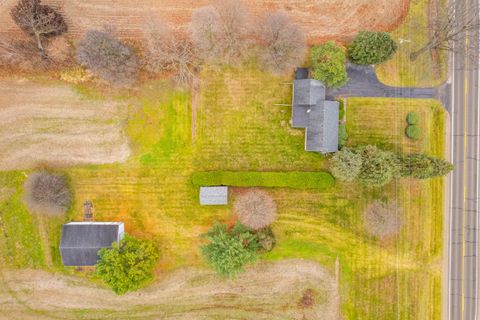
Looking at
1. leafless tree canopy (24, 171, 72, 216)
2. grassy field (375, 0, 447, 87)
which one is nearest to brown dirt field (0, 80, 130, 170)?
leafless tree canopy (24, 171, 72, 216)

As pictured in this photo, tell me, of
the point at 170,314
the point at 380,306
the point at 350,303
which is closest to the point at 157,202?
the point at 170,314

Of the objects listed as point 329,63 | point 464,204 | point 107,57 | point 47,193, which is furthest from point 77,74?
point 464,204

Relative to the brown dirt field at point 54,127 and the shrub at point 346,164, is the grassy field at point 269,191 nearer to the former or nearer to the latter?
the brown dirt field at point 54,127

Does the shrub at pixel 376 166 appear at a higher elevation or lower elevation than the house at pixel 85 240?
higher

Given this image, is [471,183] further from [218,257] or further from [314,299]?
[218,257]

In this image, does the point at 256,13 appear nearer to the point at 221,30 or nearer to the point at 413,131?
the point at 221,30

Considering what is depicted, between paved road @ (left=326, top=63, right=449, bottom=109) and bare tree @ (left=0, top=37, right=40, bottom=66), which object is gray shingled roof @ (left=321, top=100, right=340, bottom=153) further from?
bare tree @ (left=0, top=37, right=40, bottom=66)

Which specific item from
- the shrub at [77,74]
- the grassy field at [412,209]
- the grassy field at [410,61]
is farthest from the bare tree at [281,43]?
the shrub at [77,74]

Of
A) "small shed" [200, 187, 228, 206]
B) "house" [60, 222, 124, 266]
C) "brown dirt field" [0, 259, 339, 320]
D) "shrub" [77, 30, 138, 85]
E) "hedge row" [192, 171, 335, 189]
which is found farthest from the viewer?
"brown dirt field" [0, 259, 339, 320]
